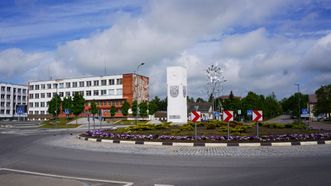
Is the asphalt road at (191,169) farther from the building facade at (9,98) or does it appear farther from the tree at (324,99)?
the building facade at (9,98)

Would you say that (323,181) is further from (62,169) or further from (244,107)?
(244,107)

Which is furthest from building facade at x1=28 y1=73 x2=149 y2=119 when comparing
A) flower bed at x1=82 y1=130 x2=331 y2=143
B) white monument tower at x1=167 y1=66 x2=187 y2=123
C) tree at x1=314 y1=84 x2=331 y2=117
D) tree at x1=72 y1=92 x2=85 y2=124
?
flower bed at x1=82 y1=130 x2=331 y2=143

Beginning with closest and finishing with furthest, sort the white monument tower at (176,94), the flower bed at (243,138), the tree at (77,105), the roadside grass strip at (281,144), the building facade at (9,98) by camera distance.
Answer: the roadside grass strip at (281,144) → the flower bed at (243,138) → the white monument tower at (176,94) → the tree at (77,105) → the building facade at (9,98)

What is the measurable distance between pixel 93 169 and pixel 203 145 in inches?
375

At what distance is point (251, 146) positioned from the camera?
19.2 m

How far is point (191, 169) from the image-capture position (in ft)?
36.6

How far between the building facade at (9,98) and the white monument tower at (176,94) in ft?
314

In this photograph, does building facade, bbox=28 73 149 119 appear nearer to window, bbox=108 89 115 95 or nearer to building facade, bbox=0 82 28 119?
window, bbox=108 89 115 95

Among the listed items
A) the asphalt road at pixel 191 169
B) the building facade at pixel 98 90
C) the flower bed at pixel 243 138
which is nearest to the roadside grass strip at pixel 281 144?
the flower bed at pixel 243 138

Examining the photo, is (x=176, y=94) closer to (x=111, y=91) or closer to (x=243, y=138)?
(x=243, y=138)

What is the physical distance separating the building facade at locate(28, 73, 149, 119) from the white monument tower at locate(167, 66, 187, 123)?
50.6 m

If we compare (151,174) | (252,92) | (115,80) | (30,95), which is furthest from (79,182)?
(30,95)

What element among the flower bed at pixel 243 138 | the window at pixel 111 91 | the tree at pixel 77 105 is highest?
the window at pixel 111 91

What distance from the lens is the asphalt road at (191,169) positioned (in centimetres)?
916
